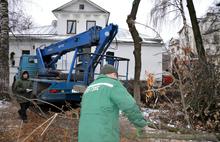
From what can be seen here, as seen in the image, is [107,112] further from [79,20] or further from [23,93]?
[79,20]

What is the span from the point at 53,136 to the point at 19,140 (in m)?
0.65

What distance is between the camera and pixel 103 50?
36.9ft

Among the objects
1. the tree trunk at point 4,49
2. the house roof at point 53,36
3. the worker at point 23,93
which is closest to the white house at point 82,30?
the house roof at point 53,36

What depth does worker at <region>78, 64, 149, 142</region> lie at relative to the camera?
169 inches

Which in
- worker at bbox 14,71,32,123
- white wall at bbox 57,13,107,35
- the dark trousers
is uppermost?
white wall at bbox 57,13,107,35

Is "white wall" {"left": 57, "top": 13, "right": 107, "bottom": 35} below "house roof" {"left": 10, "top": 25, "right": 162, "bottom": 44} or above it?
above

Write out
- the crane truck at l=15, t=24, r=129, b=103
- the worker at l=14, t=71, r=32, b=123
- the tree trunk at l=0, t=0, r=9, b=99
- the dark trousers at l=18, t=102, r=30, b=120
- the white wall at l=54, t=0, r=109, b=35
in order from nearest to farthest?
the dark trousers at l=18, t=102, r=30, b=120, the worker at l=14, t=71, r=32, b=123, the crane truck at l=15, t=24, r=129, b=103, the tree trunk at l=0, t=0, r=9, b=99, the white wall at l=54, t=0, r=109, b=35

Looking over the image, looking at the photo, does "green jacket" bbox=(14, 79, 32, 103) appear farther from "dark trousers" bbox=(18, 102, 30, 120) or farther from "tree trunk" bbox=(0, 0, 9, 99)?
"tree trunk" bbox=(0, 0, 9, 99)

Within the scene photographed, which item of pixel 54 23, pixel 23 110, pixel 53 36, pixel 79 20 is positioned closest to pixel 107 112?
pixel 23 110

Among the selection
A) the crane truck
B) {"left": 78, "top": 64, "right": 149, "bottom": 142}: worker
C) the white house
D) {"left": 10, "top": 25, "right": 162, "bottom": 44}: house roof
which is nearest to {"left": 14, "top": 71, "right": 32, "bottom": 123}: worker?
the crane truck

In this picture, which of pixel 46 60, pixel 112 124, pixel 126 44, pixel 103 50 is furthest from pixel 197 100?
pixel 126 44

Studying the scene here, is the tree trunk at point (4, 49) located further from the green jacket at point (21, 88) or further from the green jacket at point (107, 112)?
the green jacket at point (107, 112)

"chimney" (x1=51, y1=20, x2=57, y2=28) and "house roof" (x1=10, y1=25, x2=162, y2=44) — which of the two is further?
"chimney" (x1=51, y1=20, x2=57, y2=28)

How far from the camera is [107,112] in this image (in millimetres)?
4328
